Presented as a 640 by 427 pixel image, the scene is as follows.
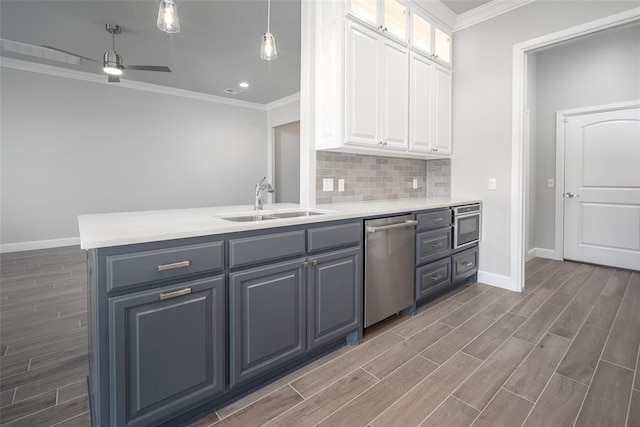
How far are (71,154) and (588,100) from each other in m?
7.62

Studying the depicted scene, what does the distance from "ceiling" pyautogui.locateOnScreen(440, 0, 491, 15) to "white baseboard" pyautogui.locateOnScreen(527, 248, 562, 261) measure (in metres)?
3.26

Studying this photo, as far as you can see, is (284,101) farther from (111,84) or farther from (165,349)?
(165,349)

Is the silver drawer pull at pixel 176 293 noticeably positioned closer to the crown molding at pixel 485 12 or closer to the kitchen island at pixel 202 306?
the kitchen island at pixel 202 306

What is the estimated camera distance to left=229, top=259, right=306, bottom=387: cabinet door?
1.54 meters

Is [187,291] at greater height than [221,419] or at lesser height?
greater

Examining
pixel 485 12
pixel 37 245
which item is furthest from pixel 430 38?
Result: pixel 37 245

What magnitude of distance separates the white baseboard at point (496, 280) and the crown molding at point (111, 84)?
231 inches

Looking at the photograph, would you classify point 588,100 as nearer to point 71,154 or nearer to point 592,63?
point 592,63

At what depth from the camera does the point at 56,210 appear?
5.14m

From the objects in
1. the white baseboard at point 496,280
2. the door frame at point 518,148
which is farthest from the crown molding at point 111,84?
the white baseboard at point 496,280

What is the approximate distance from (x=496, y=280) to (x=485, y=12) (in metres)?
2.80

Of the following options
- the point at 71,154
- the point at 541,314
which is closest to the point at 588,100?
the point at 541,314

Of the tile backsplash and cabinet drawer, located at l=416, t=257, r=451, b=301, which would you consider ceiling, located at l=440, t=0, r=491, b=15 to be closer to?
the tile backsplash

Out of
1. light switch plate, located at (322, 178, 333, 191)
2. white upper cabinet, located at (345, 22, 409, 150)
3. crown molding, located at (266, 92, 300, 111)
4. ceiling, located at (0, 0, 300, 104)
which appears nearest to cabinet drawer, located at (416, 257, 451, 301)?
light switch plate, located at (322, 178, 333, 191)
